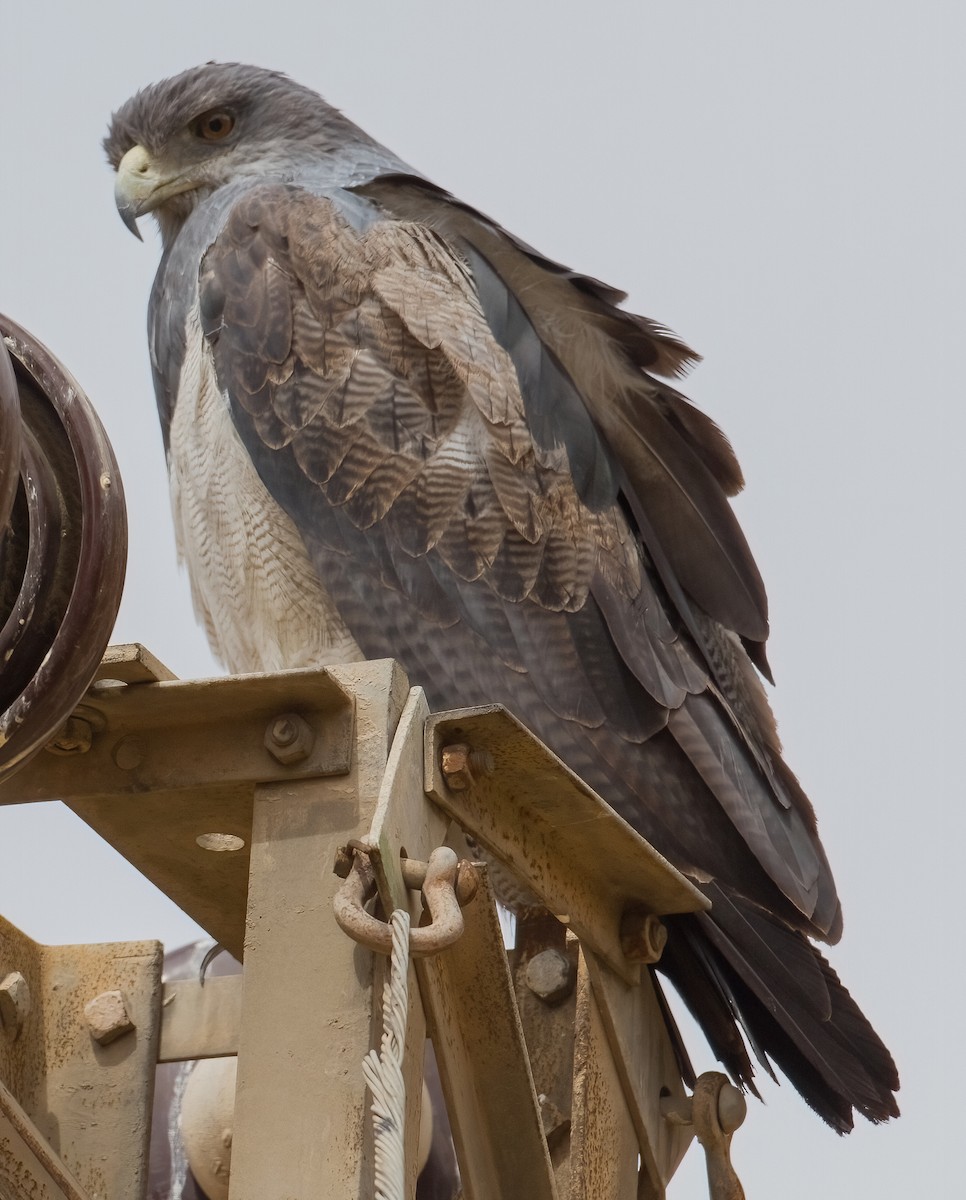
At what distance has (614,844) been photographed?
2.95m

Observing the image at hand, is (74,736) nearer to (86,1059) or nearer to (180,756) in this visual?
(180,756)

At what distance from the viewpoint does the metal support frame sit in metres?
2.20

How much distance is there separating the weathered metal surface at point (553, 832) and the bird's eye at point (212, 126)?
3.76 metres

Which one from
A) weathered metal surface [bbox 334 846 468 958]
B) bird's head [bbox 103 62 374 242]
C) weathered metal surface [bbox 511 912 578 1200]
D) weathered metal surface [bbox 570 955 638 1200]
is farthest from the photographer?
bird's head [bbox 103 62 374 242]

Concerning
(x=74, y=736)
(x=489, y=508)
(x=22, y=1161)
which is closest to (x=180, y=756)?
(x=74, y=736)

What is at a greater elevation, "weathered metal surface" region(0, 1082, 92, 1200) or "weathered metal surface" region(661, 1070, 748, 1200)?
"weathered metal surface" region(0, 1082, 92, 1200)

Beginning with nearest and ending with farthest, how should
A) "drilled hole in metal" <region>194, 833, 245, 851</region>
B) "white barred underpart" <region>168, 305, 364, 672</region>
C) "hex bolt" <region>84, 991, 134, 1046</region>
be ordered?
"drilled hole in metal" <region>194, 833, 245, 851</region>, "hex bolt" <region>84, 991, 134, 1046</region>, "white barred underpart" <region>168, 305, 364, 672</region>

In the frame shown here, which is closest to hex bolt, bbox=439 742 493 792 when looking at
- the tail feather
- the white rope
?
the white rope

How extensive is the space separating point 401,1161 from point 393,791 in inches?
20.4

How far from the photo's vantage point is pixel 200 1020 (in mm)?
2961

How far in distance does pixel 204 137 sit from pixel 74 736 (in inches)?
157

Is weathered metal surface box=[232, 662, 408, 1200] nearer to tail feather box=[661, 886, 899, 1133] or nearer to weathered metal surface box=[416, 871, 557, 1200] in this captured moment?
weathered metal surface box=[416, 871, 557, 1200]

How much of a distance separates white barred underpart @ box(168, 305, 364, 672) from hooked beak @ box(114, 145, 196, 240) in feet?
4.13

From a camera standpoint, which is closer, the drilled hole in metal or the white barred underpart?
the drilled hole in metal
